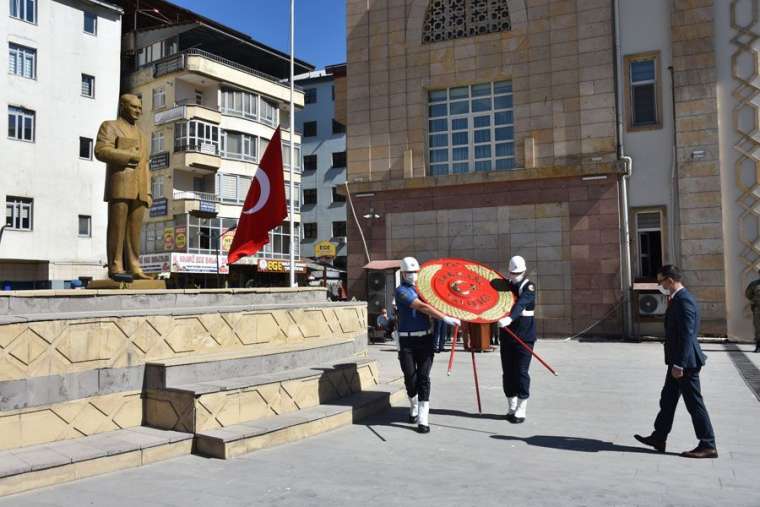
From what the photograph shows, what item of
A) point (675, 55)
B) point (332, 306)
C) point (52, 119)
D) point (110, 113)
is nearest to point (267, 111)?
point (110, 113)

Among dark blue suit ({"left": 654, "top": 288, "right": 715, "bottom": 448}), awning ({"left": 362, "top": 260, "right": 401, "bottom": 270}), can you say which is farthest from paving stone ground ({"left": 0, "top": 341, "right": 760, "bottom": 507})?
awning ({"left": 362, "top": 260, "right": 401, "bottom": 270})

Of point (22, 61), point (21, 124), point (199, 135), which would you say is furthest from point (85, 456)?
point (199, 135)

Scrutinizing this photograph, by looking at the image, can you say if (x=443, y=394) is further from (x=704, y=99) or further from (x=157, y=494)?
(x=704, y=99)

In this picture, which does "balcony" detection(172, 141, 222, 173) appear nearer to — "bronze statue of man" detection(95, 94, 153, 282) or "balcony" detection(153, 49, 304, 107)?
"balcony" detection(153, 49, 304, 107)

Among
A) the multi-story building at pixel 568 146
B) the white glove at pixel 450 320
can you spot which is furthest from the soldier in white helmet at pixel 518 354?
the multi-story building at pixel 568 146

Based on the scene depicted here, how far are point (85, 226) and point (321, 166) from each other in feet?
69.9

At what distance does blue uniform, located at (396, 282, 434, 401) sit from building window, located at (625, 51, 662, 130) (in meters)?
13.9

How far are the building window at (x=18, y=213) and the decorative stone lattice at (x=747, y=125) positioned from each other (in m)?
30.2

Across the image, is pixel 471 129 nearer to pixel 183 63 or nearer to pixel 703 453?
pixel 703 453

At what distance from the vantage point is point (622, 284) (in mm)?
19109

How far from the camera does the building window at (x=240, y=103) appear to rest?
4262cm

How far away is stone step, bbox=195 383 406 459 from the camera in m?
6.55

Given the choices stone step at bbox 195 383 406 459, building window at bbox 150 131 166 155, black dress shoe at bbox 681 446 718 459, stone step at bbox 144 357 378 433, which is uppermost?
building window at bbox 150 131 166 155

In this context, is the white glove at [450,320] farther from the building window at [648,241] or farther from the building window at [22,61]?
the building window at [22,61]
